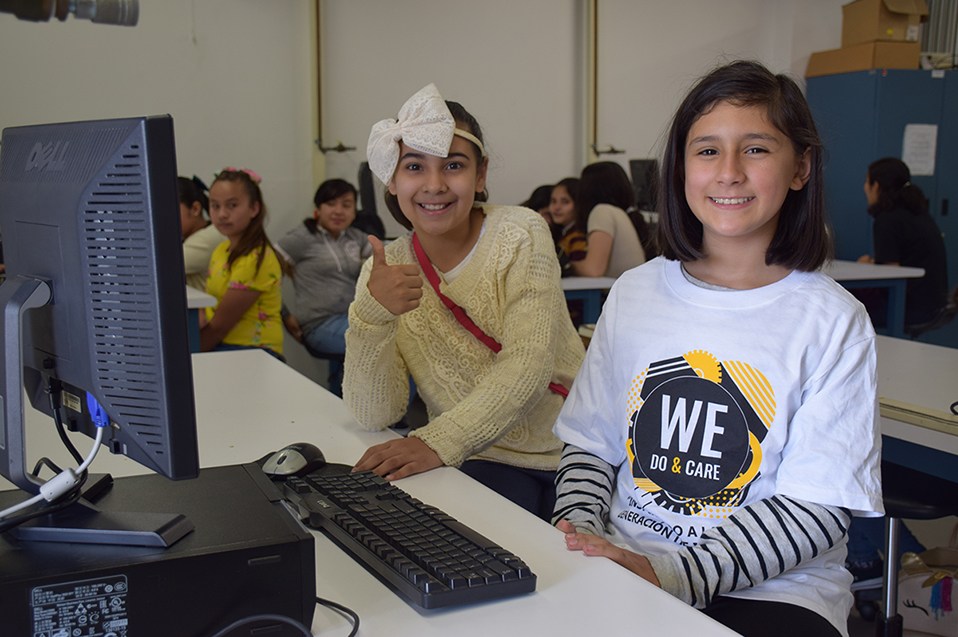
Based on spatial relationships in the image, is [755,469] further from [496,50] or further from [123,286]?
[496,50]

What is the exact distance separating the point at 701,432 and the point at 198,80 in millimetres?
4097

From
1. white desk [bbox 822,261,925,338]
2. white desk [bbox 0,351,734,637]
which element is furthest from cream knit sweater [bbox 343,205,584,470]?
white desk [bbox 822,261,925,338]

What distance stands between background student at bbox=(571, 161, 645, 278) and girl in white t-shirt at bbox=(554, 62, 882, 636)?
245 cm

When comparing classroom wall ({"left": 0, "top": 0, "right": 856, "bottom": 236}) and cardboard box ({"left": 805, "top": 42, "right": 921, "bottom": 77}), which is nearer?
classroom wall ({"left": 0, "top": 0, "right": 856, "bottom": 236})

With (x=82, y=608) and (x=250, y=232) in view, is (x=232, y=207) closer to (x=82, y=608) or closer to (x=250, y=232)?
(x=250, y=232)

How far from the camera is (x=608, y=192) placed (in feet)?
12.6

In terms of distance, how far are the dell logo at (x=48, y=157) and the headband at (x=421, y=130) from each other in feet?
2.23

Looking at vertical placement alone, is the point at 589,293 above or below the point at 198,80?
below

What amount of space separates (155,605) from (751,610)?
65cm

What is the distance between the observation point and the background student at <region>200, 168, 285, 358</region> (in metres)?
3.15

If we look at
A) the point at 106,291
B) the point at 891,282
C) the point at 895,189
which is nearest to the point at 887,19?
the point at 895,189

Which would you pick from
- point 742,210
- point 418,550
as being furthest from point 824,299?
point 418,550

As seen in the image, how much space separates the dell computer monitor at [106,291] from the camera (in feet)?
1.97

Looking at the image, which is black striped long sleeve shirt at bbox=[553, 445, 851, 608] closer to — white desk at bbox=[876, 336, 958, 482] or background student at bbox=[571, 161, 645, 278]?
white desk at bbox=[876, 336, 958, 482]
